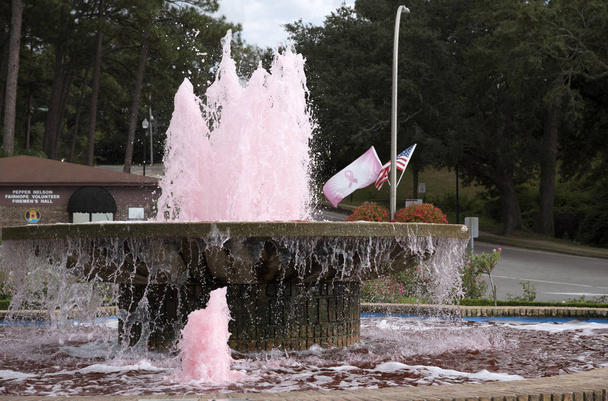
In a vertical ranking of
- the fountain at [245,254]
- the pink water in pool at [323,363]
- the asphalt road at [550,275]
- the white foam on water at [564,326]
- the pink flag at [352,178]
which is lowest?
the asphalt road at [550,275]

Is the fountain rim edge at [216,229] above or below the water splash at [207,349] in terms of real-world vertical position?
above

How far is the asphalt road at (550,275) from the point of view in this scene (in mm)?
19281

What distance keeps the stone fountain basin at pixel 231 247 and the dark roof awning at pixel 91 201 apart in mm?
21823

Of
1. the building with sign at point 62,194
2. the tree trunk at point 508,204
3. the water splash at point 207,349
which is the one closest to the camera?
the water splash at point 207,349

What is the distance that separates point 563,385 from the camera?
4801 mm

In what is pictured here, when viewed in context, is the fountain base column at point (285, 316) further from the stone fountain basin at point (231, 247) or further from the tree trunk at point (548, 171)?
the tree trunk at point (548, 171)

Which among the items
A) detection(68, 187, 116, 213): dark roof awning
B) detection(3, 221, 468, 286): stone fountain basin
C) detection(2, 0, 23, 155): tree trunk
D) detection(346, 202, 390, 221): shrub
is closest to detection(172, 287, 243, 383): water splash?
detection(3, 221, 468, 286): stone fountain basin

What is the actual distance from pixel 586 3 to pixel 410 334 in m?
31.1

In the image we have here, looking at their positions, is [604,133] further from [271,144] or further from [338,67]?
[271,144]

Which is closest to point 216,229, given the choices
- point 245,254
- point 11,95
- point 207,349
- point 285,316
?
point 245,254

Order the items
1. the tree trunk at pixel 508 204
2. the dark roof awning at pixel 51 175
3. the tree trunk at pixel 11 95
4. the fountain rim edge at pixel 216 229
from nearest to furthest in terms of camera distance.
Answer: the fountain rim edge at pixel 216 229, the dark roof awning at pixel 51 175, the tree trunk at pixel 11 95, the tree trunk at pixel 508 204

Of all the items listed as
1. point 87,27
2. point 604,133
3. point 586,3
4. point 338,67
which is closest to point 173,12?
point 87,27

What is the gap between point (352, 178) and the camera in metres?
19.6

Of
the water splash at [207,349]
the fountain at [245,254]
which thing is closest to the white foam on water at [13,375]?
the fountain at [245,254]
